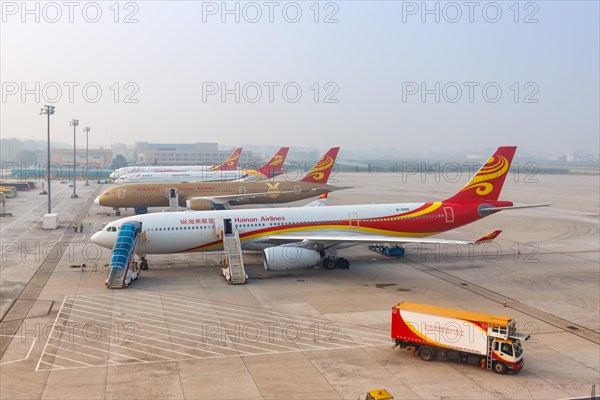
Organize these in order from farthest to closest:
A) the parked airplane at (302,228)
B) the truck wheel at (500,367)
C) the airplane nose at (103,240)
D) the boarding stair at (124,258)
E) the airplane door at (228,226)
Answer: the airplane door at (228,226) → the airplane nose at (103,240) → the parked airplane at (302,228) → the boarding stair at (124,258) → the truck wheel at (500,367)

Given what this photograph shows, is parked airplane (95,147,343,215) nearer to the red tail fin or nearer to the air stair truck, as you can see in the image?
the red tail fin

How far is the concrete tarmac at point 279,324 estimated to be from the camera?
21.8 m

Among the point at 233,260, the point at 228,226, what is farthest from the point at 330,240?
the point at 228,226

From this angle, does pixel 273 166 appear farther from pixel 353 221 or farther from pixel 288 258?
pixel 288 258

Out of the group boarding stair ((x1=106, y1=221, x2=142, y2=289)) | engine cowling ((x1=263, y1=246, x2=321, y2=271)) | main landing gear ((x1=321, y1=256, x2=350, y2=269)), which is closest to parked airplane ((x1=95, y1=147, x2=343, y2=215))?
boarding stair ((x1=106, y1=221, x2=142, y2=289))

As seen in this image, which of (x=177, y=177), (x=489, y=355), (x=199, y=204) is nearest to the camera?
(x=489, y=355)

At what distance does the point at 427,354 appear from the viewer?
24.3 meters

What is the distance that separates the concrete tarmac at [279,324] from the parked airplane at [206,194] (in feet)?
69.6

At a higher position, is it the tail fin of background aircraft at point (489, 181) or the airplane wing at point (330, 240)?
the tail fin of background aircraft at point (489, 181)

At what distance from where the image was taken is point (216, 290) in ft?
119

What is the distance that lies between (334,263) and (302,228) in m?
3.43

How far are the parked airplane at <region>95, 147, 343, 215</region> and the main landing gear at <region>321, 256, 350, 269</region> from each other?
33.2 m

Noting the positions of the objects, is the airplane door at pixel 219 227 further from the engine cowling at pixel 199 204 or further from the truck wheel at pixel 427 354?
the engine cowling at pixel 199 204

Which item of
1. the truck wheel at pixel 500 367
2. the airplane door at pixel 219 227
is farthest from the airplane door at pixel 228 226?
the truck wheel at pixel 500 367
